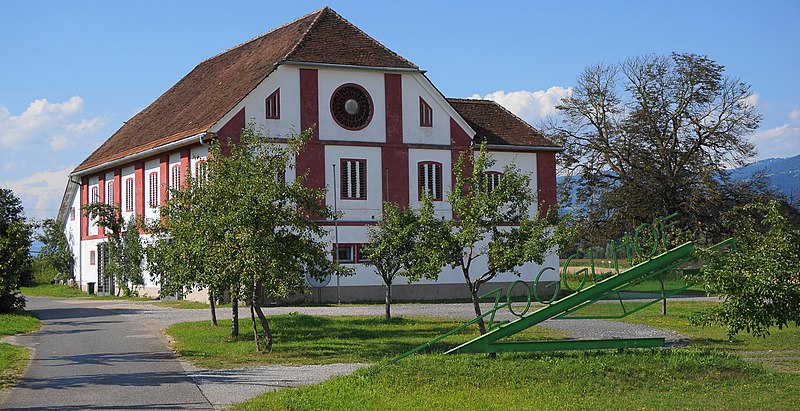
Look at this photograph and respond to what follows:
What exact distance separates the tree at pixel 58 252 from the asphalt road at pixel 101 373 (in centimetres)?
2752

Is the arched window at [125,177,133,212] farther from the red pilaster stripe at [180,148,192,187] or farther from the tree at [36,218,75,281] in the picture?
the tree at [36,218,75,281]

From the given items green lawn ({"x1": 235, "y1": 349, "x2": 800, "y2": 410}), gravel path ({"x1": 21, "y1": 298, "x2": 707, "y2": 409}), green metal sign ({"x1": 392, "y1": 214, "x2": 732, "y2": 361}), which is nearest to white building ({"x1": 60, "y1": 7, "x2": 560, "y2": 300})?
gravel path ({"x1": 21, "y1": 298, "x2": 707, "y2": 409})

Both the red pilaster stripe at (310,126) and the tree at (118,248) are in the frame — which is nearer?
the red pilaster stripe at (310,126)

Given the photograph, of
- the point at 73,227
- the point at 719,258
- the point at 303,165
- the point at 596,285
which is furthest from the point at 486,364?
the point at 73,227

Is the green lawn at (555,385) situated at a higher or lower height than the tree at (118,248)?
lower

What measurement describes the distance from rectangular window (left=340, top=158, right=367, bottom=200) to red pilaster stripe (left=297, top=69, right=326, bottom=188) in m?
0.95

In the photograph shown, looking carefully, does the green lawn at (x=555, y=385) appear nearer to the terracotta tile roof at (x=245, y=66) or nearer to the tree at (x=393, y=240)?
the tree at (x=393, y=240)

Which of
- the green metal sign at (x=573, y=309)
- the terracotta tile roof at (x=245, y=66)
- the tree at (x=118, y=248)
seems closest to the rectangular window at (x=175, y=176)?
the terracotta tile roof at (x=245, y=66)

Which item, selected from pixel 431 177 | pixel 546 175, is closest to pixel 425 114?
pixel 431 177

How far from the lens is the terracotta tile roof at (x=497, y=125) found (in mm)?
43812

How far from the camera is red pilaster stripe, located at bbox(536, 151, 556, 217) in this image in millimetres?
44531

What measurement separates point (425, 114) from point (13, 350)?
23.4 m

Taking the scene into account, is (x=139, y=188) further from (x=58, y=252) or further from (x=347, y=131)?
(x=58, y=252)

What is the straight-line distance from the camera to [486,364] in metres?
16.4
